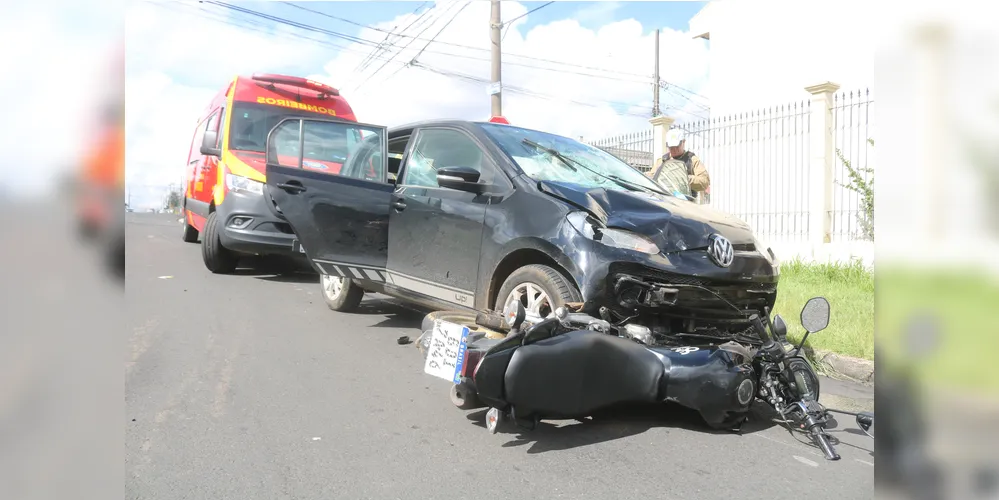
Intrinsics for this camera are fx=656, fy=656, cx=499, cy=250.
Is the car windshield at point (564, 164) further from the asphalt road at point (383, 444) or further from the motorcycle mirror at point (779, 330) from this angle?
the asphalt road at point (383, 444)

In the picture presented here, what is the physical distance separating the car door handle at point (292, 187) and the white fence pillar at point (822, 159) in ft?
24.3

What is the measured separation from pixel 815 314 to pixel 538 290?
4.74 feet

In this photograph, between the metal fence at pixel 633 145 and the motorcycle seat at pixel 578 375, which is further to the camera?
the metal fence at pixel 633 145

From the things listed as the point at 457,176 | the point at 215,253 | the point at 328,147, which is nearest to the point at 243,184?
the point at 215,253

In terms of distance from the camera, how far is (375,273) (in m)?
5.13

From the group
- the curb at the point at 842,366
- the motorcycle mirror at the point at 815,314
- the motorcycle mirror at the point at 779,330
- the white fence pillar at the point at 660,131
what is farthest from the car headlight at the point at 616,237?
the white fence pillar at the point at 660,131

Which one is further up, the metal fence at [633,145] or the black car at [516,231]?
the metal fence at [633,145]

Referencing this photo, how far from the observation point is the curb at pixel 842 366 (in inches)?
181

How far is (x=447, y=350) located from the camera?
3143 millimetres

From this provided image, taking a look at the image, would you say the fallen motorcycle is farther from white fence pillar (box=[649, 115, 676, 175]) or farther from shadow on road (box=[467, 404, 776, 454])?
white fence pillar (box=[649, 115, 676, 175])

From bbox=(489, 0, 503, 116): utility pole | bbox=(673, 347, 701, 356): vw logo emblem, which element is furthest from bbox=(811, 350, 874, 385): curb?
bbox=(489, 0, 503, 116): utility pole

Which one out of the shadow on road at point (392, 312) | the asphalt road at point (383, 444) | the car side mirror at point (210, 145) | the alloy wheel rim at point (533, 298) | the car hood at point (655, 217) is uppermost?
the car side mirror at point (210, 145)
